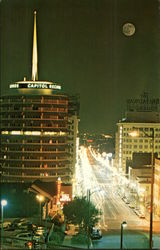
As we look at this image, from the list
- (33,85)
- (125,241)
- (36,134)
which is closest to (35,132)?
(36,134)

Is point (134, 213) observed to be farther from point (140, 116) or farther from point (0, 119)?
point (140, 116)

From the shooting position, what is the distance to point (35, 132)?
40531 mm

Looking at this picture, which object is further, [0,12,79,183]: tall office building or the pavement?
[0,12,79,183]: tall office building

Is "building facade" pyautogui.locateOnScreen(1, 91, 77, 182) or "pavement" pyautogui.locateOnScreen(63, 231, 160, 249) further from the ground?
"building facade" pyautogui.locateOnScreen(1, 91, 77, 182)

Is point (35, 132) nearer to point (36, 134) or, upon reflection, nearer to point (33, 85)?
point (36, 134)

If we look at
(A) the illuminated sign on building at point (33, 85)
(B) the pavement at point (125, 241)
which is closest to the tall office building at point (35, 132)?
(A) the illuminated sign on building at point (33, 85)

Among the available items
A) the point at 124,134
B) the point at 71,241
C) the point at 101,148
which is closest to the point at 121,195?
the point at 71,241

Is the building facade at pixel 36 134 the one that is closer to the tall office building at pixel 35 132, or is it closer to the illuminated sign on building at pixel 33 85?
the tall office building at pixel 35 132

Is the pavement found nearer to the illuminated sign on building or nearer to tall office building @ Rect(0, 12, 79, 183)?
tall office building @ Rect(0, 12, 79, 183)

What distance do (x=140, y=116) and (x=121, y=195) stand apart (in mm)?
26017

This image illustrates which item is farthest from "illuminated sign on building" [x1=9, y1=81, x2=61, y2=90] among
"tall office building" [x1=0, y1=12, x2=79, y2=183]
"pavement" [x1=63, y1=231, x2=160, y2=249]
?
"pavement" [x1=63, y1=231, x2=160, y2=249]

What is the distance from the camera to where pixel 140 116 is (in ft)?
192

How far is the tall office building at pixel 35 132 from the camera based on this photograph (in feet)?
128

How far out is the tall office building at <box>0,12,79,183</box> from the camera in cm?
3900
